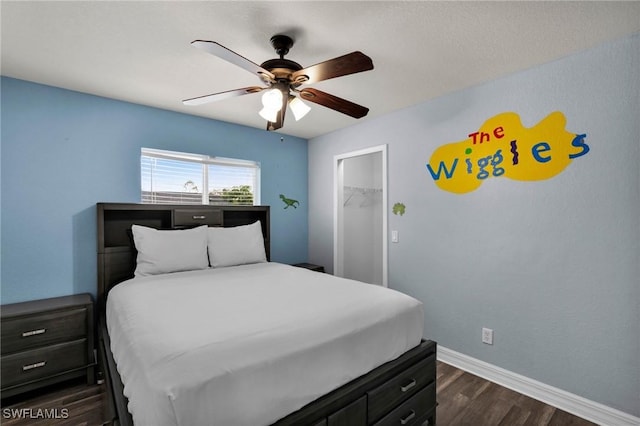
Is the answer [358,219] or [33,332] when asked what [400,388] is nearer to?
[33,332]

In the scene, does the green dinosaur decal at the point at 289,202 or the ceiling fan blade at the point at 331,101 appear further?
the green dinosaur decal at the point at 289,202

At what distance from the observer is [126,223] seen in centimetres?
295

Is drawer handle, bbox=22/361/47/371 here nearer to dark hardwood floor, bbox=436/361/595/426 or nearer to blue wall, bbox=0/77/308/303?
blue wall, bbox=0/77/308/303

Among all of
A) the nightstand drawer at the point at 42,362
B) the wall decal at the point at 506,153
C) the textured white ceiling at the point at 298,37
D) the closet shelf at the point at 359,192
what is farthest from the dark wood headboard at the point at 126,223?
the wall decal at the point at 506,153

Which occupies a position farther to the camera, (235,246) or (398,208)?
(398,208)

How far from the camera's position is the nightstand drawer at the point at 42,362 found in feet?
6.83

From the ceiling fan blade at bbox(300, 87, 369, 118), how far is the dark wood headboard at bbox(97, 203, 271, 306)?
1.83 meters

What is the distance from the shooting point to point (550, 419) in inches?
77.0

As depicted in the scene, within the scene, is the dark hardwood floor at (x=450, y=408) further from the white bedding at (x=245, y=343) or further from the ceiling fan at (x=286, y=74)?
the ceiling fan at (x=286, y=74)

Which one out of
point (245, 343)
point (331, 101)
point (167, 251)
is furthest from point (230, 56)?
point (167, 251)

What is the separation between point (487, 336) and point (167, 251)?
111 inches

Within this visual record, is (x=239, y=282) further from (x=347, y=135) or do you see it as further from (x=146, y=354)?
(x=347, y=135)

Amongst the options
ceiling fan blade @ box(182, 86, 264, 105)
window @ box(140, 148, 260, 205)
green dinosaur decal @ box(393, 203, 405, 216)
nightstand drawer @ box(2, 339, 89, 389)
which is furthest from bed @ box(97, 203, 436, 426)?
ceiling fan blade @ box(182, 86, 264, 105)

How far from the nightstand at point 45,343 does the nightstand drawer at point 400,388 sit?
7.28ft
